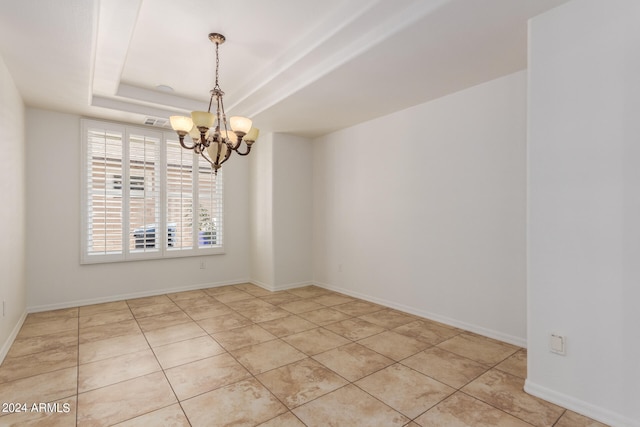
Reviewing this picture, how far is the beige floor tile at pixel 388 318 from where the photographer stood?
12.0 feet

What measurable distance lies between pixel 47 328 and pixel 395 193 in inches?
169

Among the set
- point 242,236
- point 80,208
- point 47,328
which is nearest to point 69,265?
point 80,208

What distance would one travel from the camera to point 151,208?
484 centimetres

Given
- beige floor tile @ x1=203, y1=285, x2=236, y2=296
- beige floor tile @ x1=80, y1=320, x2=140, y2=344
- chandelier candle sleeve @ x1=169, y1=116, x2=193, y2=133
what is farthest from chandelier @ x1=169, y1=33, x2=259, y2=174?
beige floor tile @ x1=203, y1=285, x2=236, y2=296

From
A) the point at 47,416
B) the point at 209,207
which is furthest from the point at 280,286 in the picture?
the point at 47,416

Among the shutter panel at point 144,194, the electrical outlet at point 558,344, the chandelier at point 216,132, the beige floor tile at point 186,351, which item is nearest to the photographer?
the electrical outlet at point 558,344

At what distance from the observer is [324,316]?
397 centimetres

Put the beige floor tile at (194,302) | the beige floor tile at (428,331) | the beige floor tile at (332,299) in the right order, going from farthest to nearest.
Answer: the beige floor tile at (332,299) < the beige floor tile at (194,302) < the beige floor tile at (428,331)

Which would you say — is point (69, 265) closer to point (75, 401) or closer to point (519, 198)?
point (75, 401)

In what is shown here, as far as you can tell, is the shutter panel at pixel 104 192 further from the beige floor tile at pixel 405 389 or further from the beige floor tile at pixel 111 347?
the beige floor tile at pixel 405 389

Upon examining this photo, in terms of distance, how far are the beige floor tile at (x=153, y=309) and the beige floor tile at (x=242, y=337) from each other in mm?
1184

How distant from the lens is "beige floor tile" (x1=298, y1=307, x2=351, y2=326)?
3.79m

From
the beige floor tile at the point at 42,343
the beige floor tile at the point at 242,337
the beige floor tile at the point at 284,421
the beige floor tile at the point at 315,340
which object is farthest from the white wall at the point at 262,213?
the beige floor tile at the point at 284,421

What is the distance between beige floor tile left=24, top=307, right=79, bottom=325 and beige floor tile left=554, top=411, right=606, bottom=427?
481 cm
